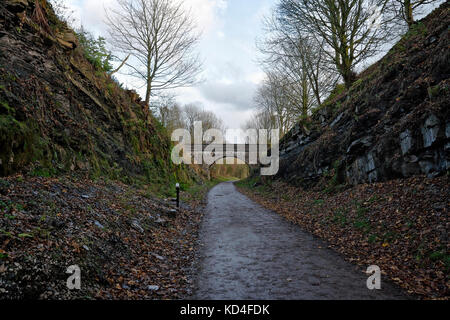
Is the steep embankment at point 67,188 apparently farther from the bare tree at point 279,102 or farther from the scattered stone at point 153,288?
the bare tree at point 279,102

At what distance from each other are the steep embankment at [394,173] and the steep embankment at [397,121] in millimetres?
32

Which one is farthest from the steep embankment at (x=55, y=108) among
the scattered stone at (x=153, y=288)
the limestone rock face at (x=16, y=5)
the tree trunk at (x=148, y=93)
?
the scattered stone at (x=153, y=288)

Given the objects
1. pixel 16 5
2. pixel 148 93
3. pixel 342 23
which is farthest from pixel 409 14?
pixel 16 5

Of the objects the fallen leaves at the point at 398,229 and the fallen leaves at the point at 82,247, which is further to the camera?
the fallen leaves at the point at 398,229

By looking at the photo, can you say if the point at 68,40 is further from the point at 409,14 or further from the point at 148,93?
the point at 409,14

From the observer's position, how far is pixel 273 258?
559 cm

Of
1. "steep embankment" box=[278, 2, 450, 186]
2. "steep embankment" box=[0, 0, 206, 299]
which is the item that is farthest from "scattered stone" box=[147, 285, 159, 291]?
"steep embankment" box=[278, 2, 450, 186]

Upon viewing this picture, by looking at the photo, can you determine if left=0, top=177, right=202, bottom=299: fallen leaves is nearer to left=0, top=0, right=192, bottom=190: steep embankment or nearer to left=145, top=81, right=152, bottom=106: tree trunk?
left=0, top=0, right=192, bottom=190: steep embankment

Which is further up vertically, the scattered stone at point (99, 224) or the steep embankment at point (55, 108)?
the steep embankment at point (55, 108)

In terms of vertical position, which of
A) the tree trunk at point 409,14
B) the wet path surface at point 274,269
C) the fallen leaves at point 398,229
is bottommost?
the wet path surface at point 274,269

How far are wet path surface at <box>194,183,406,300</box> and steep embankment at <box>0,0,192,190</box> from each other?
488cm

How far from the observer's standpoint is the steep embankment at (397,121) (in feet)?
22.9

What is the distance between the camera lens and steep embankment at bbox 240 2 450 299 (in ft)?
16.2
